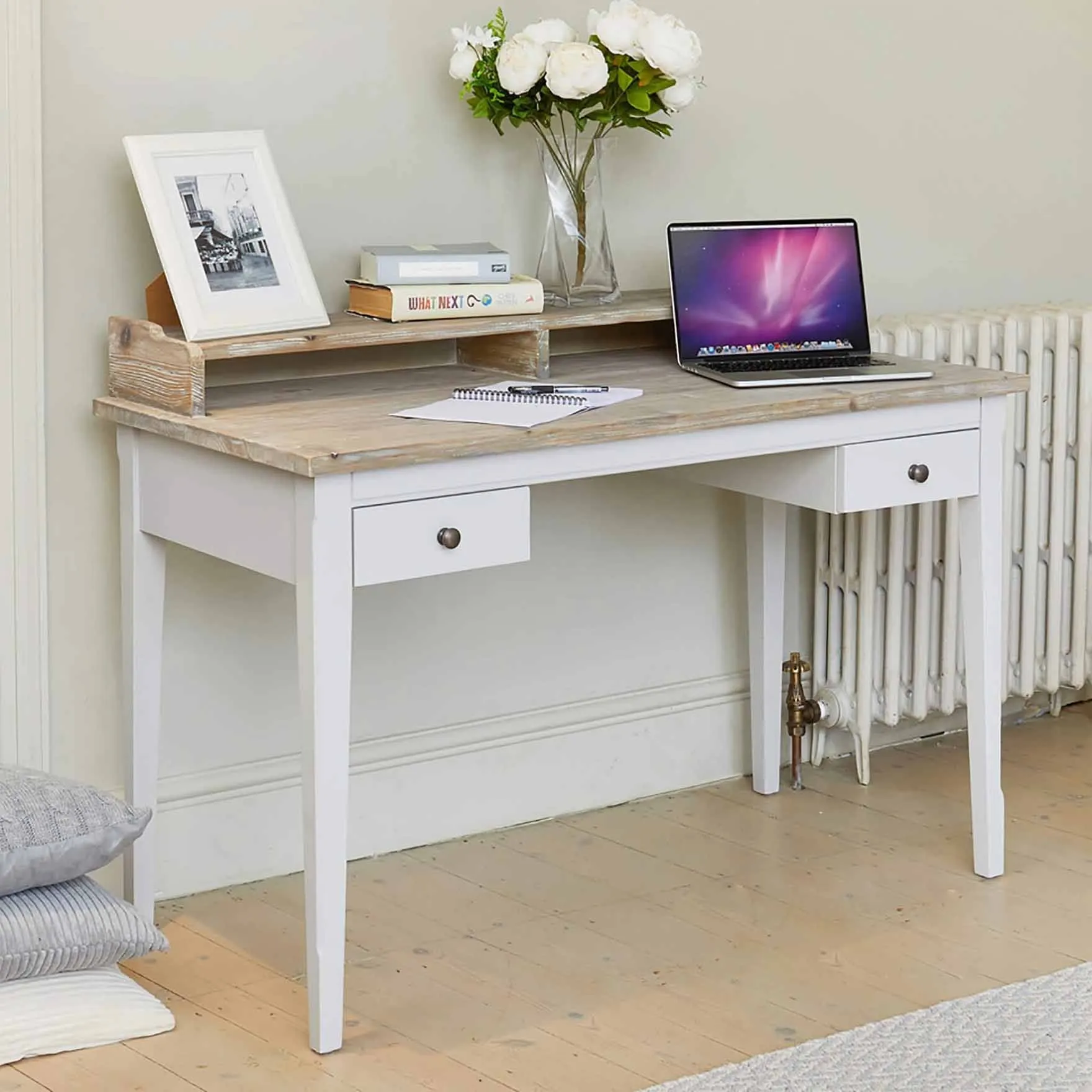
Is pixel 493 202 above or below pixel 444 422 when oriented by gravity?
above

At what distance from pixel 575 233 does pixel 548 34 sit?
28cm

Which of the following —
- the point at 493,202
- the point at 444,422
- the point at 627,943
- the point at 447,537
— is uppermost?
the point at 493,202

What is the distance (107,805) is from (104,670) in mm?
328

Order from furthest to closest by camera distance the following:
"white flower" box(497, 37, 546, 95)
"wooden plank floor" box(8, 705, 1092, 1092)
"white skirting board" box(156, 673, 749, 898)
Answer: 1. "white skirting board" box(156, 673, 749, 898)
2. "white flower" box(497, 37, 546, 95)
3. "wooden plank floor" box(8, 705, 1092, 1092)

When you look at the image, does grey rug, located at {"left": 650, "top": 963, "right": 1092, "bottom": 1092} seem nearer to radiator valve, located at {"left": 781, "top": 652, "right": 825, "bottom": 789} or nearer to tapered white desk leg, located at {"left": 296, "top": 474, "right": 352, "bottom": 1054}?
tapered white desk leg, located at {"left": 296, "top": 474, "right": 352, "bottom": 1054}

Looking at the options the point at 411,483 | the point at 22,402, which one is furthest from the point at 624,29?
the point at 22,402

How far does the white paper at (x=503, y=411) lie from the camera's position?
2.07 m

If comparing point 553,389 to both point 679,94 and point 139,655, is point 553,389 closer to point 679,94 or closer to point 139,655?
point 679,94

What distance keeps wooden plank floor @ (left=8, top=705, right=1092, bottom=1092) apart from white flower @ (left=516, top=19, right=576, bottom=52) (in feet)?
3.86

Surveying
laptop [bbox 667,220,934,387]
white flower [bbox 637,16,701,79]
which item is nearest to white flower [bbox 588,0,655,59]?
white flower [bbox 637,16,701,79]

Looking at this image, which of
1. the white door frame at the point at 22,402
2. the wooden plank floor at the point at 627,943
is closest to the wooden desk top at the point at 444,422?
the white door frame at the point at 22,402

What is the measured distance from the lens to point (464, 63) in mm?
2436

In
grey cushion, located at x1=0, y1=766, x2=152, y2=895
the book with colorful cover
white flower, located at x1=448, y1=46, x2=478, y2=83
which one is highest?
white flower, located at x1=448, y1=46, x2=478, y2=83

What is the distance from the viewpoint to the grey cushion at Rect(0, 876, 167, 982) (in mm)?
2023
